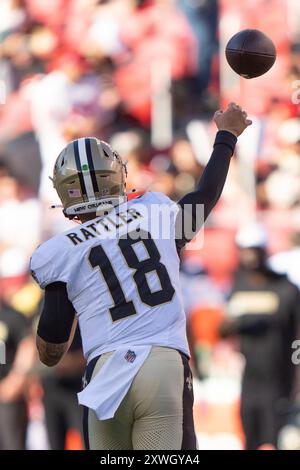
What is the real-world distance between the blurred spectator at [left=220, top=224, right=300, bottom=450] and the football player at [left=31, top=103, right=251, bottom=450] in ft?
12.7

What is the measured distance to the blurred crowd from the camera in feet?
24.9

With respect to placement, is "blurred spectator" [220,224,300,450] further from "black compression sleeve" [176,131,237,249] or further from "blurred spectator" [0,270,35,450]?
"black compression sleeve" [176,131,237,249]

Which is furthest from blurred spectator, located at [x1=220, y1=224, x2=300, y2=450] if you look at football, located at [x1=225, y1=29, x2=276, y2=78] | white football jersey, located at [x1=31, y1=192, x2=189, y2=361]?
white football jersey, located at [x1=31, y1=192, x2=189, y2=361]

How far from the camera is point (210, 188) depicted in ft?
12.1

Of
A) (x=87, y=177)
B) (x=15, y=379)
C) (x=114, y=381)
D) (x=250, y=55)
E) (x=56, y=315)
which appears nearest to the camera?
(x=114, y=381)

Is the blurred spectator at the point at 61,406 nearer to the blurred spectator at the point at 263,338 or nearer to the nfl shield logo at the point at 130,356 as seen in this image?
the blurred spectator at the point at 263,338

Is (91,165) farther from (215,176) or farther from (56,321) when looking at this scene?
(56,321)

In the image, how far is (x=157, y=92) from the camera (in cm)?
831

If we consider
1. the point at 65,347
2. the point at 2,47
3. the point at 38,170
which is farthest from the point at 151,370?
the point at 2,47

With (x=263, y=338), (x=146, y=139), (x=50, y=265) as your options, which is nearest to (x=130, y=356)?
(x=50, y=265)

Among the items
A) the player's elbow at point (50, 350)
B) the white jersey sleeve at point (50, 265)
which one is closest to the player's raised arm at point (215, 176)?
the white jersey sleeve at point (50, 265)

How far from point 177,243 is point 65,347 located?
1.67 feet

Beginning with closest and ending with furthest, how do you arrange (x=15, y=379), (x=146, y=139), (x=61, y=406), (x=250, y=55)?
(x=250, y=55), (x=61, y=406), (x=15, y=379), (x=146, y=139)

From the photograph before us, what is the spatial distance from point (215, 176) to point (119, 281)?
1.84ft
